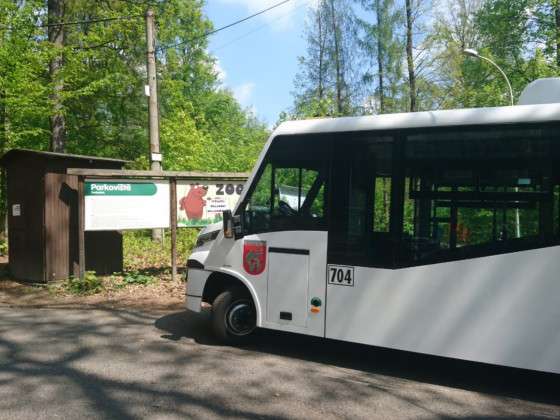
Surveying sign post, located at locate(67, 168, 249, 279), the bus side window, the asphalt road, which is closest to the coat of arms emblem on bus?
the asphalt road

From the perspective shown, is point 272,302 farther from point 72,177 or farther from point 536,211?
point 72,177

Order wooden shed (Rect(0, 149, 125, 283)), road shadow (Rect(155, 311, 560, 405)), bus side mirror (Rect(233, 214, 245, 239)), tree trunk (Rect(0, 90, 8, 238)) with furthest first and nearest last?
1. tree trunk (Rect(0, 90, 8, 238))
2. wooden shed (Rect(0, 149, 125, 283))
3. bus side mirror (Rect(233, 214, 245, 239))
4. road shadow (Rect(155, 311, 560, 405))

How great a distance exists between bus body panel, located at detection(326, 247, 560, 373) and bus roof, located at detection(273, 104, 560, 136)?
1228mm

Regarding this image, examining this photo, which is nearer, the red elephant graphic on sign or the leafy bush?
the leafy bush

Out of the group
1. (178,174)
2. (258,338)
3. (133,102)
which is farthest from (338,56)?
(258,338)

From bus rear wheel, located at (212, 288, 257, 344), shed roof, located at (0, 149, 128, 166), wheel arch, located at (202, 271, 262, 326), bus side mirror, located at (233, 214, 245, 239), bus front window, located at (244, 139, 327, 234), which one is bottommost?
bus rear wheel, located at (212, 288, 257, 344)

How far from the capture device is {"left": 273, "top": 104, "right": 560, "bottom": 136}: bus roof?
15.9ft

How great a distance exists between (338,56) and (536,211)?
29.0 metres

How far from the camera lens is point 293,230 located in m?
5.93

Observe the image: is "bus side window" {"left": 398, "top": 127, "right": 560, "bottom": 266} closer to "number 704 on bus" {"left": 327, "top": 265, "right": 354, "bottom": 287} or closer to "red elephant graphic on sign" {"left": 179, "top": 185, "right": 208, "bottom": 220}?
"number 704 on bus" {"left": 327, "top": 265, "right": 354, "bottom": 287}

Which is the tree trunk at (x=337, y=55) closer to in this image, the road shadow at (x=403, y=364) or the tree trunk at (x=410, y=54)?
the tree trunk at (x=410, y=54)

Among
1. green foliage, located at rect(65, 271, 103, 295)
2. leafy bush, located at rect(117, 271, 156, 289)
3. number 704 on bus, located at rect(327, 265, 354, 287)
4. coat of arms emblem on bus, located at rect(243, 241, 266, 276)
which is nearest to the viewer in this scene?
number 704 on bus, located at rect(327, 265, 354, 287)

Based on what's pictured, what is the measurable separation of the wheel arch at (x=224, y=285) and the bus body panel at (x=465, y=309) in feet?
3.14

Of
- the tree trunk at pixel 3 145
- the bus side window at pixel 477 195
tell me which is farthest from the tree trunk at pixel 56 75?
the bus side window at pixel 477 195
